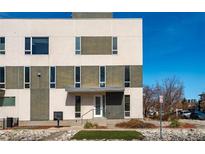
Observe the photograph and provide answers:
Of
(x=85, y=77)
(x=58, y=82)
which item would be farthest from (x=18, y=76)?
(x=85, y=77)

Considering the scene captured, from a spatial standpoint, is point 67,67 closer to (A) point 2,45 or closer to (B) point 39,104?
(B) point 39,104

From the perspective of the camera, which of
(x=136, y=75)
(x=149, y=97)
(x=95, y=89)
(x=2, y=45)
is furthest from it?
(x=149, y=97)

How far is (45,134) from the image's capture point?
67.8 feet

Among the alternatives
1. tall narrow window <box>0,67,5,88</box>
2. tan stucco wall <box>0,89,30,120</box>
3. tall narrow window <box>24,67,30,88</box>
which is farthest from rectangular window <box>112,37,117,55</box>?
tall narrow window <box>0,67,5,88</box>

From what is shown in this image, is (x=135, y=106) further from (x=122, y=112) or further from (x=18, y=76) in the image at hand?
(x=18, y=76)

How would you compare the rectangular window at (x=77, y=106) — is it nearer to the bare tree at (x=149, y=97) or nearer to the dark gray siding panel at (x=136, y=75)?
the dark gray siding panel at (x=136, y=75)

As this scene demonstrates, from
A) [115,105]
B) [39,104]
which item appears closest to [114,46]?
[115,105]

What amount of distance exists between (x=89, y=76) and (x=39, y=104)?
540cm

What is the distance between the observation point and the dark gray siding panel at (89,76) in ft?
99.6

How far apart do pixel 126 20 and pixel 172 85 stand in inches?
767

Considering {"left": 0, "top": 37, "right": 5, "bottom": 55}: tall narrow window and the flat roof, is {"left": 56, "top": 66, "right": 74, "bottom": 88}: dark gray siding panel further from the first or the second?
{"left": 0, "top": 37, "right": 5, "bottom": 55}: tall narrow window

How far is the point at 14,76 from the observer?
99.9 feet

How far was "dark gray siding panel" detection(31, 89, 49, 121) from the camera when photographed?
30.4 metres
